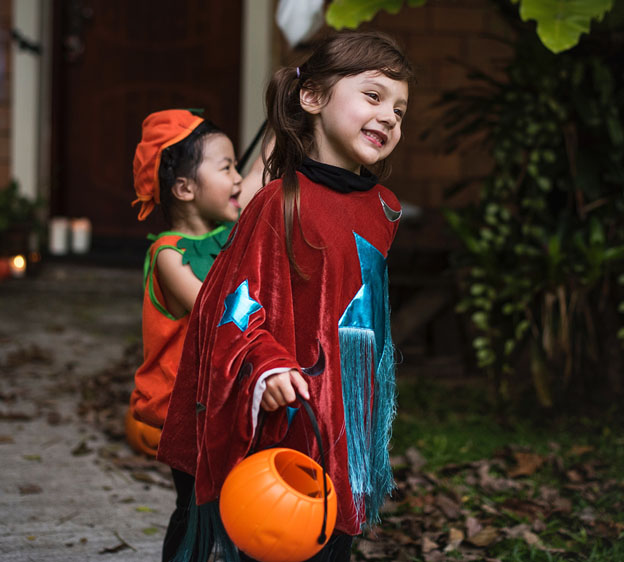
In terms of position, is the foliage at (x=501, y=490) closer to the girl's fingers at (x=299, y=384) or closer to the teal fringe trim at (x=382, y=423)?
the teal fringe trim at (x=382, y=423)

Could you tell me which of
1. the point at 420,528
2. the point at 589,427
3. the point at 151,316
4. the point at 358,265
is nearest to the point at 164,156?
the point at 151,316

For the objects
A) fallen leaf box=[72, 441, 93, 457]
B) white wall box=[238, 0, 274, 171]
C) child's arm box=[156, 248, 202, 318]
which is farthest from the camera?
white wall box=[238, 0, 274, 171]

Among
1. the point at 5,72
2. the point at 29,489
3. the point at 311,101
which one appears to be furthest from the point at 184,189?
the point at 5,72

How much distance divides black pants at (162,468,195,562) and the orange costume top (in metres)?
0.15

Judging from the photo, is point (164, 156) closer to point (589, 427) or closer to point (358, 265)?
point (358, 265)

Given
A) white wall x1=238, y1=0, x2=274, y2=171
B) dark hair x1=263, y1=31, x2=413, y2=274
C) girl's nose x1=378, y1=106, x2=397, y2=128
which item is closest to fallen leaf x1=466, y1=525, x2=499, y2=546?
dark hair x1=263, y1=31, x2=413, y2=274

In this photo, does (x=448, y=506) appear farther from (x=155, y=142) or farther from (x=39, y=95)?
(x=39, y=95)

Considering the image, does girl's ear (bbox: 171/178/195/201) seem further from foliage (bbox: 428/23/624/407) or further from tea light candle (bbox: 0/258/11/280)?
tea light candle (bbox: 0/258/11/280)

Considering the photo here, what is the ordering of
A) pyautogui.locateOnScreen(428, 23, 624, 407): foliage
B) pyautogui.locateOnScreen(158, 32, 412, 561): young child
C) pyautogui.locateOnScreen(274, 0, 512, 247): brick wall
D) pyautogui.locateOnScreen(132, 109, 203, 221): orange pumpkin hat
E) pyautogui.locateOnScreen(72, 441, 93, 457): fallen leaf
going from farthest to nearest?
pyautogui.locateOnScreen(274, 0, 512, 247): brick wall, pyautogui.locateOnScreen(428, 23, 624, 407): foliage, pyautogui.locateOnScreen(72, 441, 93, 457): fallen leaf, pyautogui.locateOnScreen(132, 109, 203, 221): orange pumpkin hat, pyautogui.locateOnScreen(158, 32, 412, 561): young child

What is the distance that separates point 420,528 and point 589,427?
155cm

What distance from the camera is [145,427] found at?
2.51 m

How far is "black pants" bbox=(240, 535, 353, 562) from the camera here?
1832 millimetres

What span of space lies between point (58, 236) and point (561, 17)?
16.8 feet

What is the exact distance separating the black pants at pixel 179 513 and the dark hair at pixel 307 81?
0.72 metres
